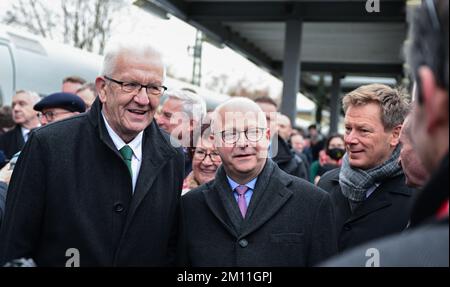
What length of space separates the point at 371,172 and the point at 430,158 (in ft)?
7.61

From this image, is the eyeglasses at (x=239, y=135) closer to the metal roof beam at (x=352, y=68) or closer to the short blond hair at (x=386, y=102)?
the short blond hair at (x=386, y=102)

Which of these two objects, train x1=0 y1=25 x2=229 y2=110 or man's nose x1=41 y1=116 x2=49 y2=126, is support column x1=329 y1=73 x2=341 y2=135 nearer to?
train x1=0 y1=25 x2=229 y2=110

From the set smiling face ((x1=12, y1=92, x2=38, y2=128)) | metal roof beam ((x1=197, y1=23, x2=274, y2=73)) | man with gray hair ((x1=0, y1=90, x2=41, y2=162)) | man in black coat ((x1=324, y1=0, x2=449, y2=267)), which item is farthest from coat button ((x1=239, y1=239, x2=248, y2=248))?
metal roof beam ((x1=197, y1=23, x2=274, y2=73))

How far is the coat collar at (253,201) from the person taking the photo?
115 inches

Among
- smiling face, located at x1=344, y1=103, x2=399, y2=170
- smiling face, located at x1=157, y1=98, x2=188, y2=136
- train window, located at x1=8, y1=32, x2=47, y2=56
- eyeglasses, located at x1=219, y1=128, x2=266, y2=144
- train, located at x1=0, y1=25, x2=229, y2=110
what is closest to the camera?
eyeglasses, located at x1=219, y1=128, x2=266, y2=144

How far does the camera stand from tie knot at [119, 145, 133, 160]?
2792 mm

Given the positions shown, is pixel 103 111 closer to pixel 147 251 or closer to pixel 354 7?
pixel 147 251

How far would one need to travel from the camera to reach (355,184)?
137 inches

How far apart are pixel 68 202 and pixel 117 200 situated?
211mm

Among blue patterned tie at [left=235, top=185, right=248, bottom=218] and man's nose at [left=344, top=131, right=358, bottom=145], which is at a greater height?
man's nose at [left=344, top=131, right=358, bottom=145]

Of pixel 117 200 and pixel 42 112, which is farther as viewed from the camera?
pixel 42 112

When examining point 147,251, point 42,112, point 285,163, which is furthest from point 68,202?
point 285,163

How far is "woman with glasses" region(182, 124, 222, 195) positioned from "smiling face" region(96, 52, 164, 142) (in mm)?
1332

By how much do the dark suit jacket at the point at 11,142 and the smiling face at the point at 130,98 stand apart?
3.63 metres
